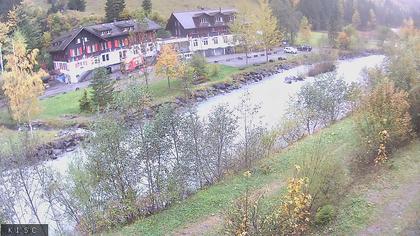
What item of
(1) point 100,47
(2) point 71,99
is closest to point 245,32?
(1) point 100,47

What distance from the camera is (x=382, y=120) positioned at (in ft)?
66.7

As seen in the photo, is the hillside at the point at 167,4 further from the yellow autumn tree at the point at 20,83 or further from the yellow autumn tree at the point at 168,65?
the yellow autumn tree at the point at 20,83

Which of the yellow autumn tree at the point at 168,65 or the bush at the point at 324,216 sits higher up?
the yellow autumn tree at the point at 168,65

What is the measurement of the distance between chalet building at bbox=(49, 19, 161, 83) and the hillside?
20958 millimetres

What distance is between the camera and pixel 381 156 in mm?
20281

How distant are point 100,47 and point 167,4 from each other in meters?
33.5

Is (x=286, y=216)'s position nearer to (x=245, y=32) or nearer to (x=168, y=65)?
(x=168, y=65)

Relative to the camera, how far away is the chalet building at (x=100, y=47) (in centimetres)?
6009

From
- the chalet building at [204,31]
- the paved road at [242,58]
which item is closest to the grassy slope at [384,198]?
the paved road at [242,58]

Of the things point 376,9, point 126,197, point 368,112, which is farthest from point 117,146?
point 376,9

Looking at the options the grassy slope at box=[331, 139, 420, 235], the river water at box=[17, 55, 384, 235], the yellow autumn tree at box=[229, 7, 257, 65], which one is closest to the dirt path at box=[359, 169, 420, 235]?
the grassy slope at box=[331, 139, 420, 235]

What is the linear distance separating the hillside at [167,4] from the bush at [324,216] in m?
74.3

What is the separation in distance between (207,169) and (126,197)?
464 cm

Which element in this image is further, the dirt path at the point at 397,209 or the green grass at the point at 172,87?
the green grass at the point at 172,87
